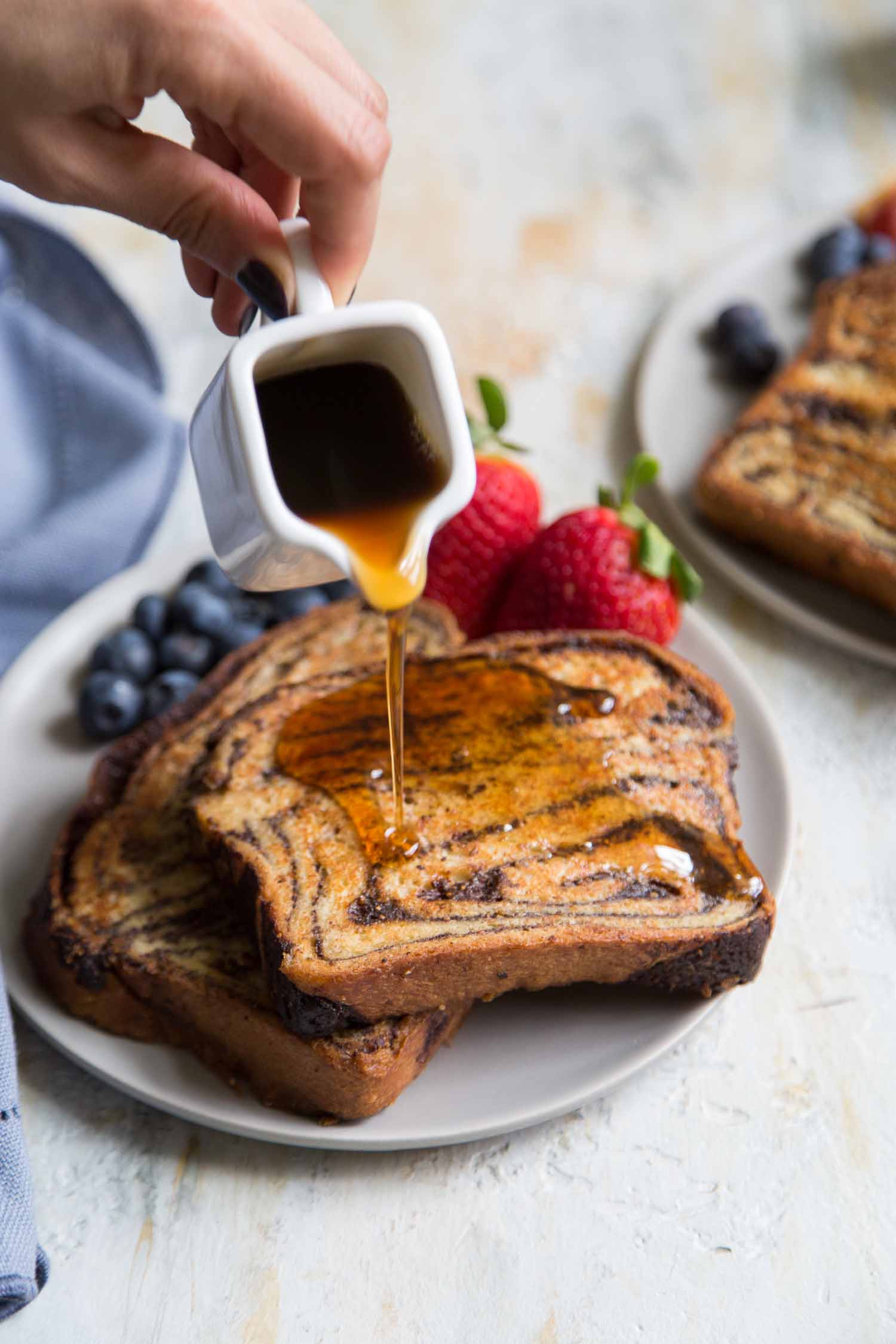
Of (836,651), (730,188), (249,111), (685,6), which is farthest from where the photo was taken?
(685,6)

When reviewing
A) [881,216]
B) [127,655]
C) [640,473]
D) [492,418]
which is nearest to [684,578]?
[640,473]

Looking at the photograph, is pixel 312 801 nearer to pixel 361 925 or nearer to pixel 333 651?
pixel 361 925

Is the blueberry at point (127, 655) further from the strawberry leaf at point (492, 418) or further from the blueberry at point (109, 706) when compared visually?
the strawberry leaf at point (492, 418)

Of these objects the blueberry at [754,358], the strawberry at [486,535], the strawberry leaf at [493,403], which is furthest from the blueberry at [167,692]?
the blueberry at [754,358]

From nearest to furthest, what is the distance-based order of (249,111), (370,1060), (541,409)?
(249,111) < (370,1060) < (541,409)

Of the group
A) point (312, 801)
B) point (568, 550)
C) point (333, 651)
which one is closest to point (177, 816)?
point (312, 801)

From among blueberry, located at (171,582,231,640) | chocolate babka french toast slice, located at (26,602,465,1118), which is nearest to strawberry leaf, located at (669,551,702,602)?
chocolate babka french toast slice, located at (26,602,465,1118)
